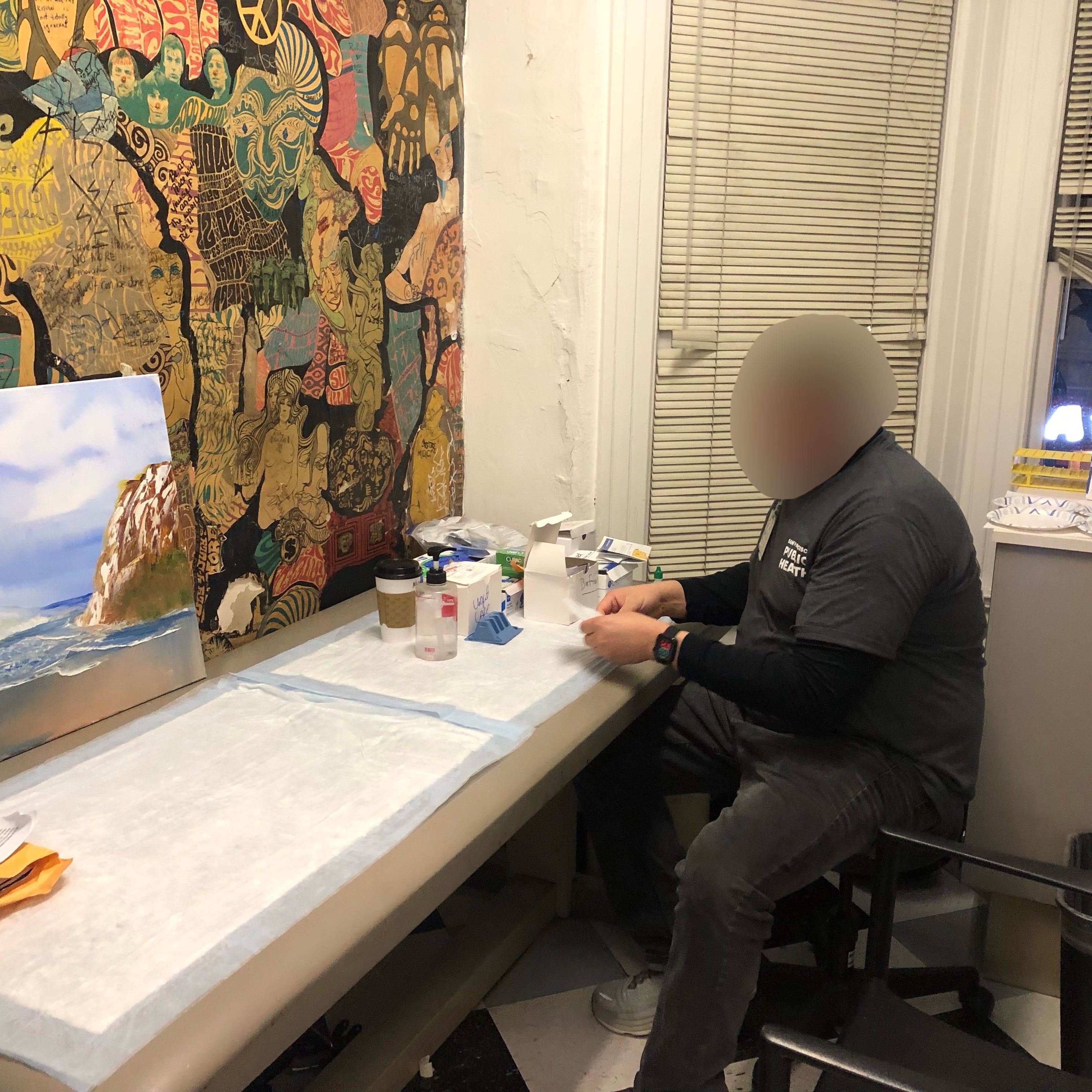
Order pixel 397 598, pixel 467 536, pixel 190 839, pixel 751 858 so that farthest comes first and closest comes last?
1. pixel 467 536
2. pixel 397 598
3. pixel 751 858
4. pixel 190 839

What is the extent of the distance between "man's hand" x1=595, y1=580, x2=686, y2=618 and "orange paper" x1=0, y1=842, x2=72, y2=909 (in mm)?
978

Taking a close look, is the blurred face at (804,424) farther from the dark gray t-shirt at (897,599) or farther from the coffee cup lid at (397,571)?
the coffee cup lid at (397,571)

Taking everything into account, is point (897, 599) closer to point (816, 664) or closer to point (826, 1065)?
point (816, 664)

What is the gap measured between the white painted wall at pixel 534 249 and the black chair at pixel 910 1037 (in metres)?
1.11

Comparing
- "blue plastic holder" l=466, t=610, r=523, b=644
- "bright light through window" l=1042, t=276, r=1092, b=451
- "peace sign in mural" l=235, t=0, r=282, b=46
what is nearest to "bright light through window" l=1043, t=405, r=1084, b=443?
"bright light through window" l=1042, t=276, r=1092, b=451

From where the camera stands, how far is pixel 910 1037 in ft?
3.67

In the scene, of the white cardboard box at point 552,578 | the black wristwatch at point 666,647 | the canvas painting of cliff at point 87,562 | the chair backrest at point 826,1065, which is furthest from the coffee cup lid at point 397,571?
the chair backrest at point 826,1065

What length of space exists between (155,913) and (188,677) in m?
0.57

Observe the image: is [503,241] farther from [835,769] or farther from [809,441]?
[835,769]

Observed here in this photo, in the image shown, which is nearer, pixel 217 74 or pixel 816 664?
pixel 816 664

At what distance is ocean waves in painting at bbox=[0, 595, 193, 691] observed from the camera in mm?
1176

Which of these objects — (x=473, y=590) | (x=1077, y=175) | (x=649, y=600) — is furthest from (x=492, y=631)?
(x=1077, y=175)

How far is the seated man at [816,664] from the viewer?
Result: 4.33ft

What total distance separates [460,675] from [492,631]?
0.17 metres
